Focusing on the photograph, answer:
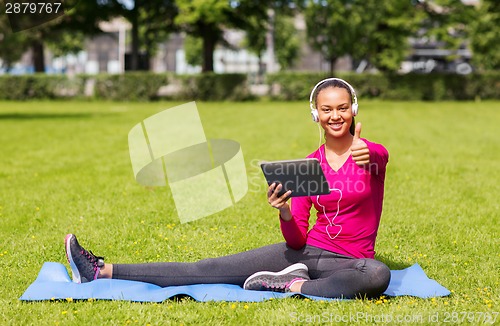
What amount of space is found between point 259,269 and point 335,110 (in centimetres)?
127

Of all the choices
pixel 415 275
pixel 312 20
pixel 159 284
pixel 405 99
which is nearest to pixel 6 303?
pixel 159 284

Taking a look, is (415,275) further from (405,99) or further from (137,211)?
(405,99)

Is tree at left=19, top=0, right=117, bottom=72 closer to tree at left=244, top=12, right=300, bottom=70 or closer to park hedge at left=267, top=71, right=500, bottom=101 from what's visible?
park hedge at left=267, top=71, right=500, bottom=101

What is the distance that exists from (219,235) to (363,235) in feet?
7.59

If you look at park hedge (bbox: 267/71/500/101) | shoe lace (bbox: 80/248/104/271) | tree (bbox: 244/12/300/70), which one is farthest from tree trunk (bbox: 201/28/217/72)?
shoe lace (bbox: 80/248/104/271)

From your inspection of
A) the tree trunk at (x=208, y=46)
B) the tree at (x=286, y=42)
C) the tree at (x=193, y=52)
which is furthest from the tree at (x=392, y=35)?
the tree at (x=193, y=52)

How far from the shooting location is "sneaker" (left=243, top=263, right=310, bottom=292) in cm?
477

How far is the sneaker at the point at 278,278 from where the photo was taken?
4.77 metres

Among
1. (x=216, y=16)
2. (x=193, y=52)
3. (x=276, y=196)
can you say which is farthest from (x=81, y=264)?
→ (x=193, y=52)

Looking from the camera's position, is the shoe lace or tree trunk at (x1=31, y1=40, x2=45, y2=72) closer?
the shoe lace

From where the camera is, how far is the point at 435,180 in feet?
33.5

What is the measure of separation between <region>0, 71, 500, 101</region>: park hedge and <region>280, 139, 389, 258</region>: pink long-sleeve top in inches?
1215

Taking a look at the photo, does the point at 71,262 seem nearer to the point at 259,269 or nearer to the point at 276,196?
the point at 259,269

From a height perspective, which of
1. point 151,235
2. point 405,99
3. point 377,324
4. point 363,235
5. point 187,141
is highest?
point 363,235
